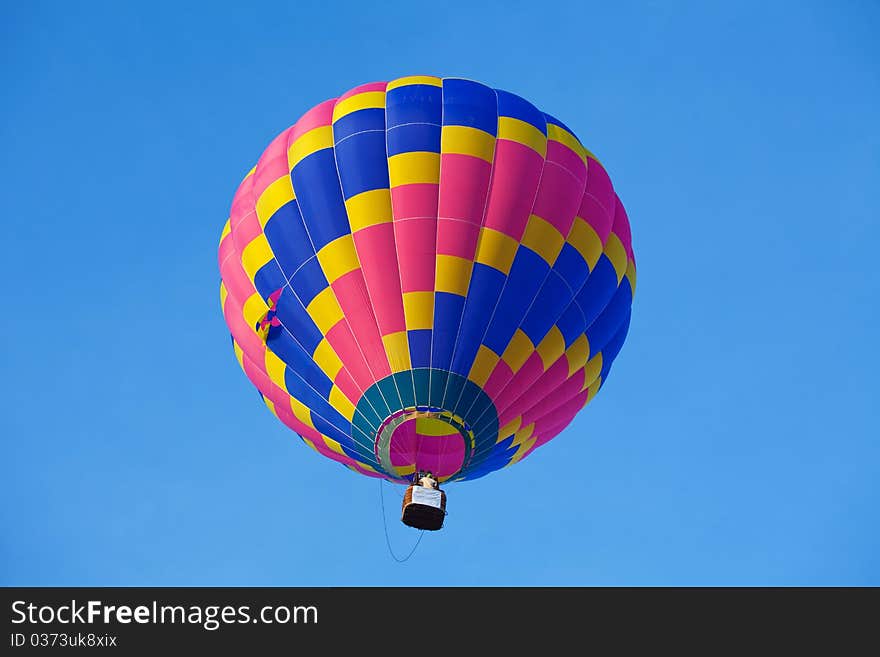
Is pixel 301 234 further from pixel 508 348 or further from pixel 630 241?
pixel 630 241

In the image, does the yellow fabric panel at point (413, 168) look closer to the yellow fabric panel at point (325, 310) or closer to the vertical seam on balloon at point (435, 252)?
the vertical seam on balloon at point (435, 252)

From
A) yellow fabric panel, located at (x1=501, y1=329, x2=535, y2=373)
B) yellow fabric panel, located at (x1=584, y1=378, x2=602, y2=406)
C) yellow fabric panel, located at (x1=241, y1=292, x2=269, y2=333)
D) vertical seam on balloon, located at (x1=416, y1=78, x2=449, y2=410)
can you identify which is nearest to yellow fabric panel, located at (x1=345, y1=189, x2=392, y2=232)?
vertical seam on balloon, located at (x1=416, y1=78, x2=449, y2=410)

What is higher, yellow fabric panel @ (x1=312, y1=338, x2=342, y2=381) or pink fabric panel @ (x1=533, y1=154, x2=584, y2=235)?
pink fabric panel @ (x1=533, y1=154, x2=584, y2=235)

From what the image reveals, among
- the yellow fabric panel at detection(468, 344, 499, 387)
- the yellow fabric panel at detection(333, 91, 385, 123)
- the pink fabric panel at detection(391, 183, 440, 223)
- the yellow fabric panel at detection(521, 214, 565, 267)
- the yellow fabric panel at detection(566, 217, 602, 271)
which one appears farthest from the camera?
the yellow fabric panel at detection(333, 91, 385, 123)

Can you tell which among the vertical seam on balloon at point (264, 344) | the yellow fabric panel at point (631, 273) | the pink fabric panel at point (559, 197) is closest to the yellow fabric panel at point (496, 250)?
the pink fabric panel at point (559, 197)

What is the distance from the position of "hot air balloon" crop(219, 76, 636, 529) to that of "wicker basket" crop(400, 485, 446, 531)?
8 centimetres

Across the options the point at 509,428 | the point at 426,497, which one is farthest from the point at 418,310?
the point at 426,497

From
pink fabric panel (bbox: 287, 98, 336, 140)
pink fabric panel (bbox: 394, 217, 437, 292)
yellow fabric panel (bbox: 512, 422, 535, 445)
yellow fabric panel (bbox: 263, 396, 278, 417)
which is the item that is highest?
pink fabric panel (bbox: 287, 98, 336, 140)

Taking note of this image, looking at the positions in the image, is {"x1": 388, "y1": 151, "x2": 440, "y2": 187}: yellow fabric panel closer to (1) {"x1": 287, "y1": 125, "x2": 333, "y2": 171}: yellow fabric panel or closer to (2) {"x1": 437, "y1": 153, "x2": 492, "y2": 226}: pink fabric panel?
(2) {"x1": 437, "y1": 153, "x2": 492, "y2": 226}: pink fabric panel

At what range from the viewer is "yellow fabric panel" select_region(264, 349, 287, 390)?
14391 millimetres

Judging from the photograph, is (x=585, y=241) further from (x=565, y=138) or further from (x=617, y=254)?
(x=565, y=138)

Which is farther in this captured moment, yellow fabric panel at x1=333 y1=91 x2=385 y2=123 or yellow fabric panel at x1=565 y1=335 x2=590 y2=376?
yellow fabric panel at x1=333 y1=91 x2=385 y2=123

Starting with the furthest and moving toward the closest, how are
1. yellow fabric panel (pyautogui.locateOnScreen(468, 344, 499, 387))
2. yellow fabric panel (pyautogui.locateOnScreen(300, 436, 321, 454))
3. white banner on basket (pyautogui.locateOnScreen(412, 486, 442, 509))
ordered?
yellow fabric panel (pyautogui.locateOnScreen(300, 436, 321, 454)) → yellow fabric panel (pyautogui.locateOnScreen(468, 344, 499, 387)) → white banner on basket (pyautogui.locateOnScreen(412, 486, 442, 509))

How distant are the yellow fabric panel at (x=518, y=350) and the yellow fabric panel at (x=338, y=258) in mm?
1954
